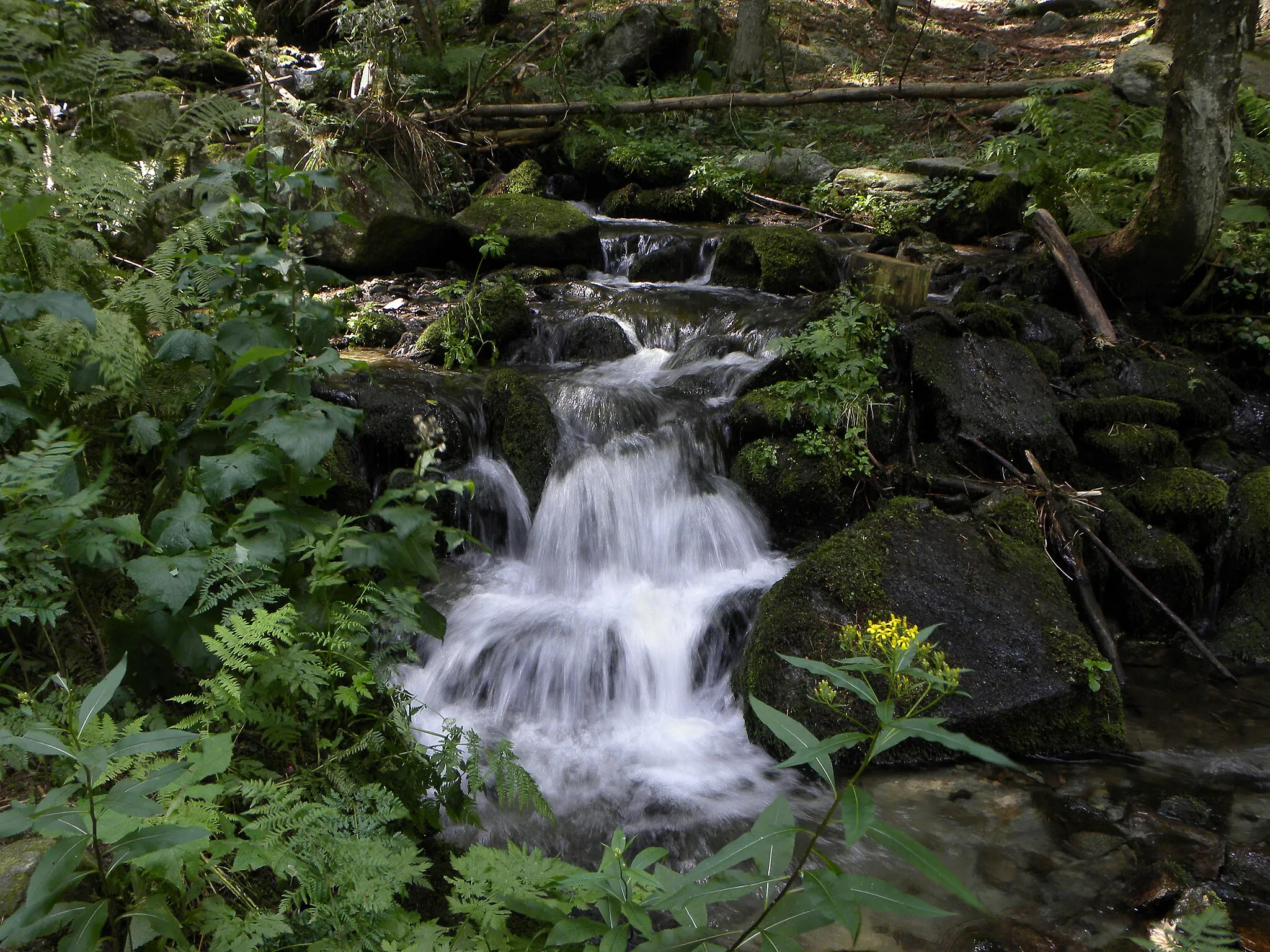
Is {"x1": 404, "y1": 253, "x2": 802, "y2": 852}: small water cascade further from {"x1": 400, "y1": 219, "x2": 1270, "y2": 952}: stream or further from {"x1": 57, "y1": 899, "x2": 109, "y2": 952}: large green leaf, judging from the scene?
{"x1": 57, "y1": 899, "x2": 109, "y2": 952}: large green leaf

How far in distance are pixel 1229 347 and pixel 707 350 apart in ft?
14.8

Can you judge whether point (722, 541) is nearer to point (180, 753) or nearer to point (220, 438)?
point (220, 438)

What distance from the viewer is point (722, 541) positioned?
18.8ft

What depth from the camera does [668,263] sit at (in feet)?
31.4

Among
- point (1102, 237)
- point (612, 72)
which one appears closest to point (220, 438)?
point (1102, 237)

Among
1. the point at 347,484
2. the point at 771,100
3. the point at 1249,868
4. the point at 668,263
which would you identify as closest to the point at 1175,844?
the point at 1249,868

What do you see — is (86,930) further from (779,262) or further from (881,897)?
(779,262)

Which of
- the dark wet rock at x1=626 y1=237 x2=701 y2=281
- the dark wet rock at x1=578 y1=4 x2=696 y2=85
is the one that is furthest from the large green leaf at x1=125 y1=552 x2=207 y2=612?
the dark wet rock at x1=578 y1=4 x2=696 y2=85

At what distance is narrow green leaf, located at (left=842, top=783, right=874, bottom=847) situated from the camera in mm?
1368

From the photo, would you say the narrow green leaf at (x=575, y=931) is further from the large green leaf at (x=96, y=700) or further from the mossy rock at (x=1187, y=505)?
the mossy rock at (x=1187, y=505)

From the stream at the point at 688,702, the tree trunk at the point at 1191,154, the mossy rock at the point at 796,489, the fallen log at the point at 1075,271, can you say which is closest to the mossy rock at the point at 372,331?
the stream at the point at 688,702

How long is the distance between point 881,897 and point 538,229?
8877 millimetres

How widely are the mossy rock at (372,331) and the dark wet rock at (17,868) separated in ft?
18.6

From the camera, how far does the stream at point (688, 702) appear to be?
3383 millimetres
